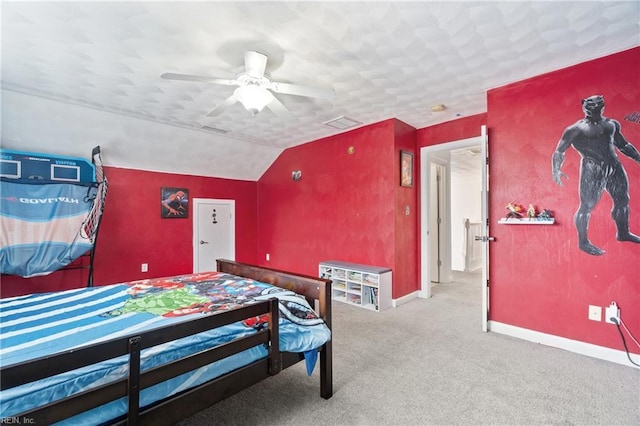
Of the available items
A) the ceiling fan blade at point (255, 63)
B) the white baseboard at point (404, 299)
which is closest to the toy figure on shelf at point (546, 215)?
the white baseboard at point (404, 299)

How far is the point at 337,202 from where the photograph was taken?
4641mm

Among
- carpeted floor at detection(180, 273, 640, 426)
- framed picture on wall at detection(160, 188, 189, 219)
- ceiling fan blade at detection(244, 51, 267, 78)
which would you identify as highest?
ceiling fan blade at detection(244, 51, 267, 78)

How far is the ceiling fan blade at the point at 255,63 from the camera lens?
210cm

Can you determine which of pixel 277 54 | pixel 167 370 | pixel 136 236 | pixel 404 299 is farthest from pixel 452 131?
pixel 136 236

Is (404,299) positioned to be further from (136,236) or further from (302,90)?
(136,236)

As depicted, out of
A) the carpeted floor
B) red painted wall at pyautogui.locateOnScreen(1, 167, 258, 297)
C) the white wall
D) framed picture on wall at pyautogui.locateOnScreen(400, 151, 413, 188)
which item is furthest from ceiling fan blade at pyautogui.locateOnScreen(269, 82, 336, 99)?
the white wall

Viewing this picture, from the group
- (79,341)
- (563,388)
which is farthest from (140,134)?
(563,388)

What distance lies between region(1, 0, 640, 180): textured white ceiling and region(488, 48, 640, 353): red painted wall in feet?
0.69

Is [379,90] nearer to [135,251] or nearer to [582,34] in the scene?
[582,34]

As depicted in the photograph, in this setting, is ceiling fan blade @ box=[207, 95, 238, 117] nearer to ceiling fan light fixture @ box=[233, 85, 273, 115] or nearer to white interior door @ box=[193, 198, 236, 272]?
ceiling fan light fixture @ box=[233, 85, 273, 115]

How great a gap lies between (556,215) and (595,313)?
2.83 feet

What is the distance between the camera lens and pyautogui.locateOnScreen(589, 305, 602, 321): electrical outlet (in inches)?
96.0

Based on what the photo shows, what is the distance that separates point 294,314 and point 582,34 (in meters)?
2.86

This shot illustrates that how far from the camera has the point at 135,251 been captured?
15.0 ft
